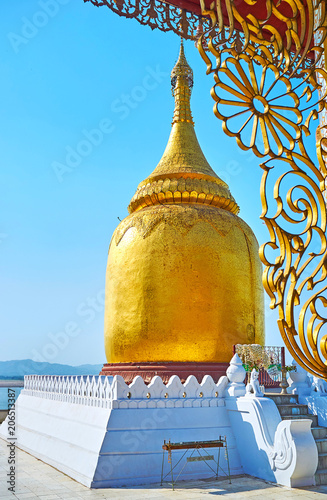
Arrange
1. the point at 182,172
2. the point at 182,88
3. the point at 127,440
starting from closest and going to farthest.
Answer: the point at 127,440, the point at 182,172, the point at 182,88

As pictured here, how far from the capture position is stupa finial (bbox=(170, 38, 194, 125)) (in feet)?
56.8

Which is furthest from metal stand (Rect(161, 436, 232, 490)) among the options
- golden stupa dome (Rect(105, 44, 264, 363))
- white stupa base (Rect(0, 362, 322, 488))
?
golden stupa dome (Rect(105, 44, 264, 363))

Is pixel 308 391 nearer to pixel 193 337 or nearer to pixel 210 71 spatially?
pixel 193 337

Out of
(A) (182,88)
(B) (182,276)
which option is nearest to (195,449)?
(B) (182,276)

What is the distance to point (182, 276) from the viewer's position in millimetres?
13656

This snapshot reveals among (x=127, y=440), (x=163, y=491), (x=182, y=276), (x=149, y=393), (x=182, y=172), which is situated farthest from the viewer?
(x=182, y=172)

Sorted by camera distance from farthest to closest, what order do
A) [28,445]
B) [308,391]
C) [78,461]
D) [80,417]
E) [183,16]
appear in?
1. [28,445]
2. [308,391]
3. [80,417]
4. [78,461]
5. [183,16]

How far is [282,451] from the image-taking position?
8383 millimetres

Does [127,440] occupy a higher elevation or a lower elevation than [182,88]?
lower

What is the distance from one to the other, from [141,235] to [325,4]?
1085 centimetres

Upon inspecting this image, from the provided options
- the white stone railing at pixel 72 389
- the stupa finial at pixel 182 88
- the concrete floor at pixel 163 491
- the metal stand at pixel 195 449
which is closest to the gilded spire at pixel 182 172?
the stupa finial at pixel 182 88

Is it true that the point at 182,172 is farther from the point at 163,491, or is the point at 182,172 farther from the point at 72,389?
the point at 163,491

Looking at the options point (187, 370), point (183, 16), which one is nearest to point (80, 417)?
point (187, 370)

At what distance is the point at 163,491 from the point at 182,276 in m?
6.58
